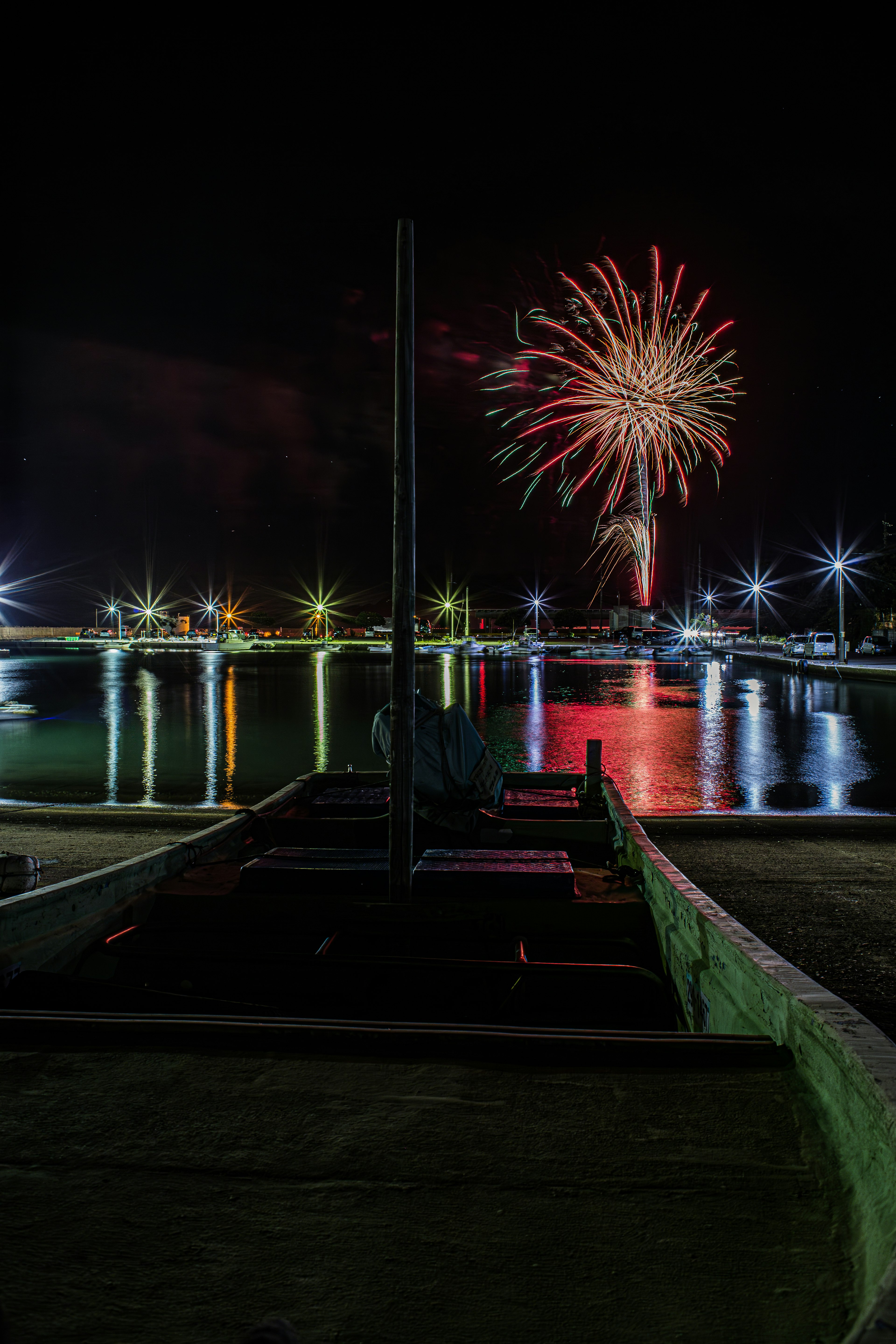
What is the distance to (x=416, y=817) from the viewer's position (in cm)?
652

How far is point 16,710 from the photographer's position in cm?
2491

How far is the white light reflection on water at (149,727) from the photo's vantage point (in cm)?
1223

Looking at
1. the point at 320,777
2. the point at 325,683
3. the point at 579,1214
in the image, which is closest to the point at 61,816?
the point at 320,777

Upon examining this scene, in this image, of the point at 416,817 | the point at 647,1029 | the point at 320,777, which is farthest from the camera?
the point at 320,777

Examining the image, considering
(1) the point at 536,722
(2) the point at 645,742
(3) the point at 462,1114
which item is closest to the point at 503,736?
(1) the point at 536,722

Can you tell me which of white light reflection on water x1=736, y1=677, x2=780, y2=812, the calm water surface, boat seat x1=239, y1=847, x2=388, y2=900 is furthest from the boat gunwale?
white light reflection on water x1=736, y1=677, x2=780, y2=812

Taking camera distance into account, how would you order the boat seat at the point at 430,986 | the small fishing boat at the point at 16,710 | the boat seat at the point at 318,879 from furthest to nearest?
the small fishing boat at the point at 16,710, the boat seat at the point at 318,879, the boat seat at the point at 430,986

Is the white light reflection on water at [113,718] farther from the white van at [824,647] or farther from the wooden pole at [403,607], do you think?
the white van at [824,647]

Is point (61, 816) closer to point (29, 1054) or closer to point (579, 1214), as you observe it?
point (29, 1054)

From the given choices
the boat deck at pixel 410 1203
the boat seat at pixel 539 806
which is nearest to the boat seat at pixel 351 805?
the boat seat at pixel 539 806

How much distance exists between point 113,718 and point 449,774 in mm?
19185

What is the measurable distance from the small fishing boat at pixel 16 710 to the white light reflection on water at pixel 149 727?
10.4 ft

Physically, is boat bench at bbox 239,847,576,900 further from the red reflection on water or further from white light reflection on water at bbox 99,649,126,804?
white light reflection on water at bbox 99,649,126,804

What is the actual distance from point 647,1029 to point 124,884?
10.1ft
